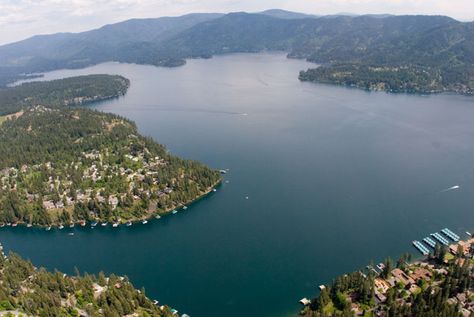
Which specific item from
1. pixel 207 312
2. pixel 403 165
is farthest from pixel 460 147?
pixel 207 312

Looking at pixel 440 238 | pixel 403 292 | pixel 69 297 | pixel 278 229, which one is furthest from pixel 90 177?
pixel 440 238

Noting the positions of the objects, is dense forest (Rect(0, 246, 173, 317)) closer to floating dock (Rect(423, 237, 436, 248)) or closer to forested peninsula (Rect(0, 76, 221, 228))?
forested peninsula (Rect(0, 76, 221, 228))

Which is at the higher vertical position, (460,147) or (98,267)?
(460,147)

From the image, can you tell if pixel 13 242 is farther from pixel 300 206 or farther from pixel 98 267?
pixel 300 206

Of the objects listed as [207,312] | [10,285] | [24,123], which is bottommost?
[207,312]

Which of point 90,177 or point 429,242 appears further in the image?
point 90,177

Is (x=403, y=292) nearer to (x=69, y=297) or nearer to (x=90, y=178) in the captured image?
(x=69, y=297)
